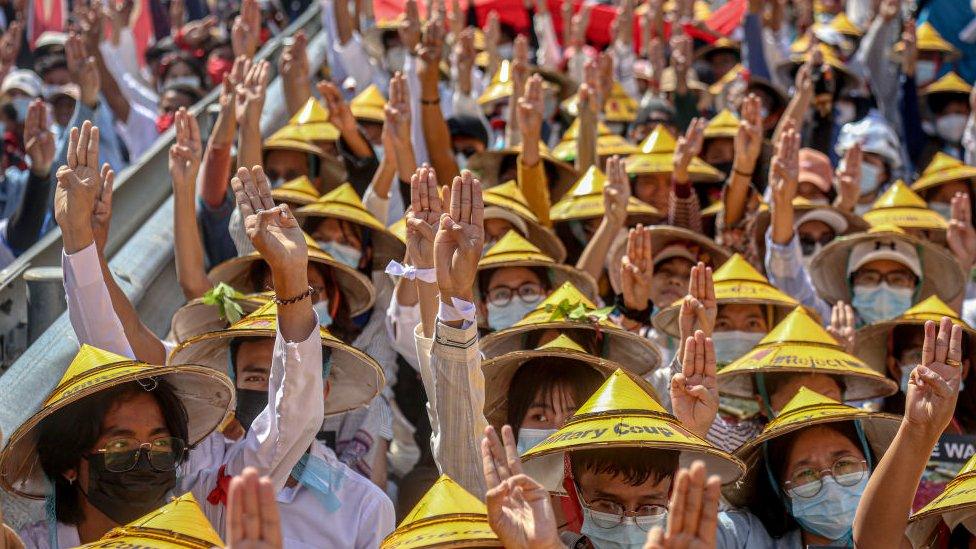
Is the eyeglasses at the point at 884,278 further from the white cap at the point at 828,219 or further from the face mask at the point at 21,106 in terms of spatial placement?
the face mask at the point at 21,106

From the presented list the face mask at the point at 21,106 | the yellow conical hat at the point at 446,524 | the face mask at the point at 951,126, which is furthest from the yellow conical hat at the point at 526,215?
the face mask at the point at 951,126

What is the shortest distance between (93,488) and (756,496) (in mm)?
2039

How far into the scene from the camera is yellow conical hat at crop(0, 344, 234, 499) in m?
4.89

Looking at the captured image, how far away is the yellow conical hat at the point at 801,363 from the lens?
20.3 ft

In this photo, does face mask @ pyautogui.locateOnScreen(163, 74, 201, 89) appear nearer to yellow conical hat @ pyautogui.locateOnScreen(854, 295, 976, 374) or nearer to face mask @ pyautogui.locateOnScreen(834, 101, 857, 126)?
face mask @ pyautogui.locateOnScreen(834, 101, 857, 126)

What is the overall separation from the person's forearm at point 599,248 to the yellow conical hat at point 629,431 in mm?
2282

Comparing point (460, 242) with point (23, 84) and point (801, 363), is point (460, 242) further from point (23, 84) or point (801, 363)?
point (23, 84)

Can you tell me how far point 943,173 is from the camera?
31.2 feet

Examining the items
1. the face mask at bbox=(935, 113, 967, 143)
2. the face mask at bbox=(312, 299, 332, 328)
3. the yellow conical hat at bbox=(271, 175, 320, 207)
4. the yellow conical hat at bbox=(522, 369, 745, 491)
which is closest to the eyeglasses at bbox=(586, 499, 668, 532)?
the yellow conical hat at bbox=(522, 369, 745, 491)

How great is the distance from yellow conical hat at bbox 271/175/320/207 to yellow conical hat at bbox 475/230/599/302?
2.69 feet

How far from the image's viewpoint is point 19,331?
6.52m

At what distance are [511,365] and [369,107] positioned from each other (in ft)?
11.1

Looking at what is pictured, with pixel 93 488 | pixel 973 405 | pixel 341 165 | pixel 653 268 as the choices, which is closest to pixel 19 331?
pixel 93 488

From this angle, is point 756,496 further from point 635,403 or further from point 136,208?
point 136,208
